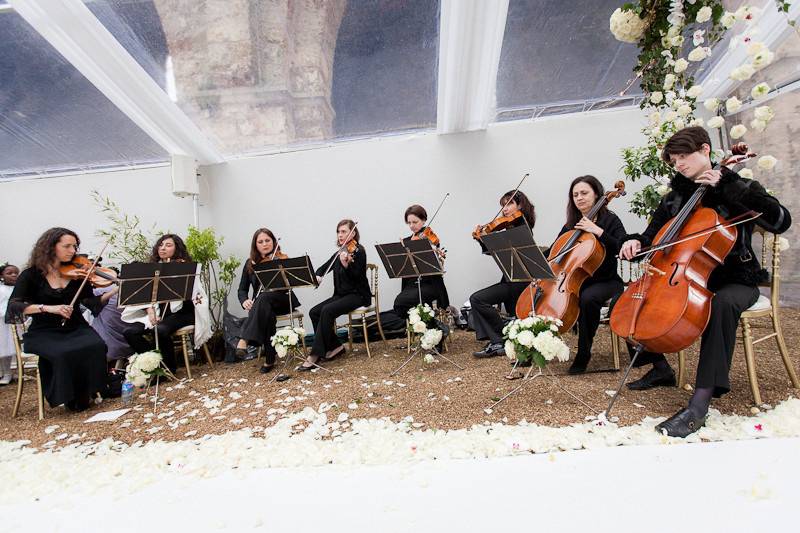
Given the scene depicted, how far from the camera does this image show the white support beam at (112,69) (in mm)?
3000

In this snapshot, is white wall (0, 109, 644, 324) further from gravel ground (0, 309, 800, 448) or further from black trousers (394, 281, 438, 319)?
gravel ground (0, 309, 800, 448)

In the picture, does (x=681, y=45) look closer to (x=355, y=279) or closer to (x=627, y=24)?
(x=627, y=24)

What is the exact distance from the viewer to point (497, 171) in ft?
16.8

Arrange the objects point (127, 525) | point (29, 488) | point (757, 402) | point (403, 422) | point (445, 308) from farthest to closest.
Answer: point (445, 308) → point (403, 422) → point (757, 402) → point (29, 488) → point (127, 525)

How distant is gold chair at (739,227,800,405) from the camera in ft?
6.80

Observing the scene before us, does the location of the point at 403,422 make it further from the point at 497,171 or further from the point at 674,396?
the point at 497,171

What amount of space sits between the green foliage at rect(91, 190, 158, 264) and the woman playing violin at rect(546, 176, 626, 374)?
4.74 meters

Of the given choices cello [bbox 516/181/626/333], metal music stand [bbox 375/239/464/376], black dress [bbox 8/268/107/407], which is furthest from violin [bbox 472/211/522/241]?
black dress [bbox 8/268/107/407]

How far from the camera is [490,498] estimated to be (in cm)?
148

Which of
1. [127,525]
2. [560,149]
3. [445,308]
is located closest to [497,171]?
[560,149]

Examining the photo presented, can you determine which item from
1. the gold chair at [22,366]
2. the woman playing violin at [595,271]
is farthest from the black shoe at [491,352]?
the gold chair at [22,366]

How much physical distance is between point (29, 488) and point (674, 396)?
3.07 metres

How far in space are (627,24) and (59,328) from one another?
4149mm

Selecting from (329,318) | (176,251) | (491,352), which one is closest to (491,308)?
(491,352)
